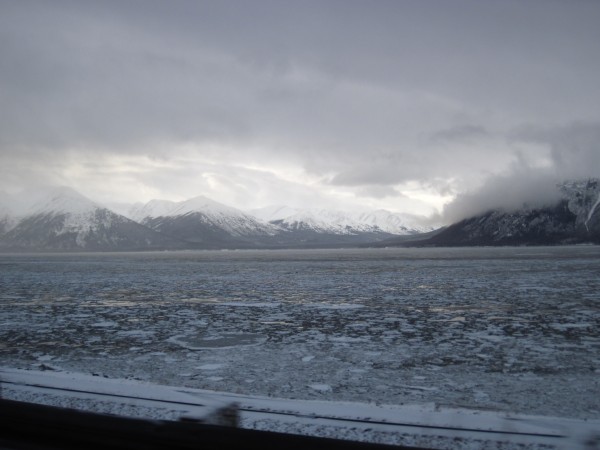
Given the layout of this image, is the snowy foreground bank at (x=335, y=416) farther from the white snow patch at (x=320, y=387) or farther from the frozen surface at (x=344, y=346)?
the white snow patch at (x=320, y=387)

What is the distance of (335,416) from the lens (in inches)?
250

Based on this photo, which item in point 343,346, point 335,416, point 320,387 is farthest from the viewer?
point 343,346

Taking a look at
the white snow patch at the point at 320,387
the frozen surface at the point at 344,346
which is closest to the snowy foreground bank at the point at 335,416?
the frozen surface at the point at 344,346

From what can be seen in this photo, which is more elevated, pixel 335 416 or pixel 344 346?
pixel 335 416

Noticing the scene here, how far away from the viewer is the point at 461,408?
673 centimetres

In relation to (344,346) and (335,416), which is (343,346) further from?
(335,416)

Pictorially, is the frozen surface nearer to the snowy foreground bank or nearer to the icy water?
the icy water

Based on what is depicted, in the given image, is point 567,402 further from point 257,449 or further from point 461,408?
point 257,449

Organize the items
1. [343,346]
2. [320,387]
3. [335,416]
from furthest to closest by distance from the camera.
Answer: [343,346] → [320,387] → [335,416]

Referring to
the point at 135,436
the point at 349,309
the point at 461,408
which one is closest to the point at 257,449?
the point at 135,436

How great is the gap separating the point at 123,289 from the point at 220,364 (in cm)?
1956

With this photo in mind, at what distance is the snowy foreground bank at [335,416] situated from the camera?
18.1ft

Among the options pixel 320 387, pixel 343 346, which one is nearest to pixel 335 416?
pixel 320 387

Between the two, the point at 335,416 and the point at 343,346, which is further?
the point at 343,346
